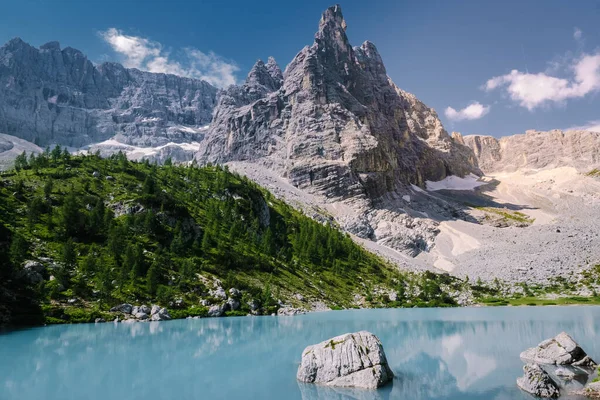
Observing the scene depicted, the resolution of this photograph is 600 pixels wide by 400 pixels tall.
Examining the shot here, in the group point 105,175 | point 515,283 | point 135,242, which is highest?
point 105,175

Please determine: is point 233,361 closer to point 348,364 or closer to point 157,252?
point 348,364

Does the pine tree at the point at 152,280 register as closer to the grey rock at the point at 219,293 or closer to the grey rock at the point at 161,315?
the grey rock at the point at 161,315

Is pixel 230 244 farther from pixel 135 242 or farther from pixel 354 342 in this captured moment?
pixel 354 342

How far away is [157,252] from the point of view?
8419cm

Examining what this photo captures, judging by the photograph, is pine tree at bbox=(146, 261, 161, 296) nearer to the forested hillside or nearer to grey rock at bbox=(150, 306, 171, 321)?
the forested hillside

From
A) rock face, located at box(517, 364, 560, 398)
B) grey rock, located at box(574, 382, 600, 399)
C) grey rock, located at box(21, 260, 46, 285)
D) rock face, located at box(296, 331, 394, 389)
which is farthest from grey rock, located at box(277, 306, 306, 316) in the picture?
grey rock, located at box(574, 382, 600, 399)

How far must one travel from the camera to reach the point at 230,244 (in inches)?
4294

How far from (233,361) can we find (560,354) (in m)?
25.1

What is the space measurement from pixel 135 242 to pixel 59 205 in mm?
21475

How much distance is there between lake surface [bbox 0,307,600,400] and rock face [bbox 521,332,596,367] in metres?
1.48

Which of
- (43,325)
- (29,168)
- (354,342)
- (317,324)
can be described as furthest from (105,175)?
(354,342)

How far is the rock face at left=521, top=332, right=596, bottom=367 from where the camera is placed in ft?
91.9

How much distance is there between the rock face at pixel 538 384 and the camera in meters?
20.4

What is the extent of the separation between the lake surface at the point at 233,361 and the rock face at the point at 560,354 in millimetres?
1478
